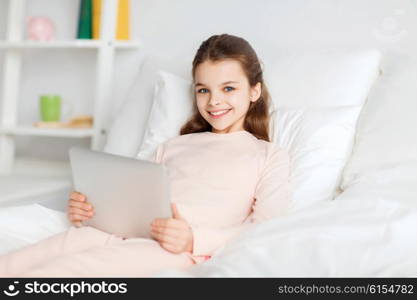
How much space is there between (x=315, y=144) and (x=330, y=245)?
0.46m

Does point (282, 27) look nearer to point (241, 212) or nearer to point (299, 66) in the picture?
point (299, 66)

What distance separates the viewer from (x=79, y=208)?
3.66ft

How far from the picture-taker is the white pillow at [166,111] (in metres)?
1.47

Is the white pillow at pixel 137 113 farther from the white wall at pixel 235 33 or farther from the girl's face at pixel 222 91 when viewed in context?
the girl's face at pixel 222 91

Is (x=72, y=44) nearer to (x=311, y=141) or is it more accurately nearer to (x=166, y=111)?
(x=166, y=111)

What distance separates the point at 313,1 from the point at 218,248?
1.02 meters

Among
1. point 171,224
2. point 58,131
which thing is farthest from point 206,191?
point 58,131

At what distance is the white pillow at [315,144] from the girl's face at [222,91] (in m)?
0.13

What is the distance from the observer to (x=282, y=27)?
1.79 metres

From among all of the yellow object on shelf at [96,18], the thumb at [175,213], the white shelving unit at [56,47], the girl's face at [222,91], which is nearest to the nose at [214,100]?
the girl's face at [222,91]

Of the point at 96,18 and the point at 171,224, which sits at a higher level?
the point at 96,18

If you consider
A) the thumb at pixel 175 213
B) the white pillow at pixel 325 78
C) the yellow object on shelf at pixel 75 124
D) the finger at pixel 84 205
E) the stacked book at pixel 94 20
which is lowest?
the yellow object on shelf at pixel 75 124

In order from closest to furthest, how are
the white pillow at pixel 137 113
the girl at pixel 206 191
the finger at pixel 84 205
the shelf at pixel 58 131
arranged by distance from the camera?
the girl at pixel 206 191
the finger at pixel 84 205
the white pillow at pixel 137 113
the shelf at pixel 58 131

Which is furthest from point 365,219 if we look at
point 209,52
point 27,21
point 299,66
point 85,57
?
point 27,21
